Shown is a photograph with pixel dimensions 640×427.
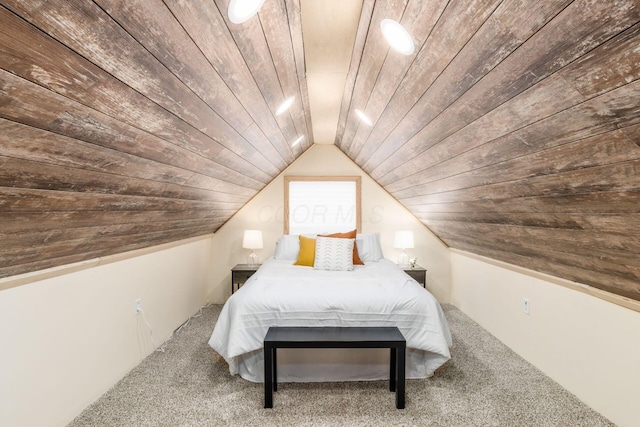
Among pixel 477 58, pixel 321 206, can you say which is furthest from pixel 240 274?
pixel 477 58

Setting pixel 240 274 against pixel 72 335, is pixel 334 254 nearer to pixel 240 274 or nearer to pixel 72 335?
pixel 240 274

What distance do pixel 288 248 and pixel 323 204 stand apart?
2.69 ft

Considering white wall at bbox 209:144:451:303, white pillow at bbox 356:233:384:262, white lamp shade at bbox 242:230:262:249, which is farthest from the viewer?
white wall at bbox 209:144:451:303

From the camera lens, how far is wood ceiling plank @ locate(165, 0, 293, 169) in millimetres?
974

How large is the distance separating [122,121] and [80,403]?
63.8 inches

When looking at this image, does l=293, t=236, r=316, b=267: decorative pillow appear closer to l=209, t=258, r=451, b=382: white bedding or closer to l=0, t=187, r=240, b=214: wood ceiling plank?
l=209, t=258, r=451, b=382: white bedding

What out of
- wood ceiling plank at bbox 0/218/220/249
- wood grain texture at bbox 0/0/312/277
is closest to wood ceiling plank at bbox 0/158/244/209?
wood grain texture at bbox 0/0/312/277

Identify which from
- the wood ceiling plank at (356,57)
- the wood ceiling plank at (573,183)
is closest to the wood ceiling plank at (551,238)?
the wood ceiling plank at (573,183)

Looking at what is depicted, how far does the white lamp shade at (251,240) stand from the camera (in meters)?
3.87

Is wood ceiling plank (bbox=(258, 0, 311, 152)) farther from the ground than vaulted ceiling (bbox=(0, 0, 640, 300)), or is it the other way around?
wood ceiling plank (bbox=(258, 0, 311, 152))

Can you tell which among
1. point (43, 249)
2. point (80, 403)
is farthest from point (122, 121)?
point (80, 403)

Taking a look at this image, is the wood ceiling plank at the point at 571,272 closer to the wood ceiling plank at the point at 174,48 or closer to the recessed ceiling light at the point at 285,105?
the recessed ceiling light at the point at 285,105

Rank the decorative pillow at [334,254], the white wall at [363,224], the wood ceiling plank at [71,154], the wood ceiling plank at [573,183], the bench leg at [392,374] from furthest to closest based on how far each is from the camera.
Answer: the white wall at [363,224]
the decorative pillow at [334,254]
the bench leg at [392,374]
the wood ceiling plank at [573,183]
the wood ceiling plank at [71,154]

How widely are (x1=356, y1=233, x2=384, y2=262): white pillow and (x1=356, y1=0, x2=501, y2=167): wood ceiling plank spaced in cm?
186
